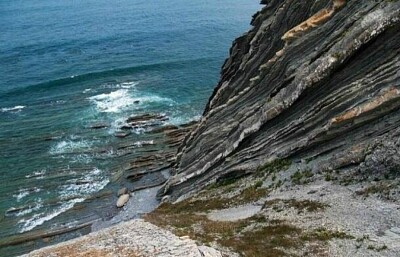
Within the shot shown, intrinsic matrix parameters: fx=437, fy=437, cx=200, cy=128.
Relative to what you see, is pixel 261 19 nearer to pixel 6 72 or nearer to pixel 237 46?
pixel 237 46

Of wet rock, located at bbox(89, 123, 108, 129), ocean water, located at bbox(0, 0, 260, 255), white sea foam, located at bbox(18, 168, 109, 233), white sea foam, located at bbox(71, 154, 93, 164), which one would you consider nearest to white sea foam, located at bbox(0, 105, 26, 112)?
ocean water, located at bbox(0, 0, 260, 255)

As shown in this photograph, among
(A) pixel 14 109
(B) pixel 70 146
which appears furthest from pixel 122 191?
(A) pixel 14 109

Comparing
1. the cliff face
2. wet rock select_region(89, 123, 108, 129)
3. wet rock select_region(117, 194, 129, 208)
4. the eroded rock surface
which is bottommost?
wet rock select_region(117, 194, 129, 208)

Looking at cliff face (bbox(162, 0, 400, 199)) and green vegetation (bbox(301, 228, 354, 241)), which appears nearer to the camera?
green vegetation (bbox(301, 228, 354, 241))

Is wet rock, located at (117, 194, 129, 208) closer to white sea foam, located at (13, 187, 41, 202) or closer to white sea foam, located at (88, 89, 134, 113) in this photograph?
white sea foam, located at (13, 187, 41, 202)

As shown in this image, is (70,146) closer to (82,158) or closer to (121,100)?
(82,158)
